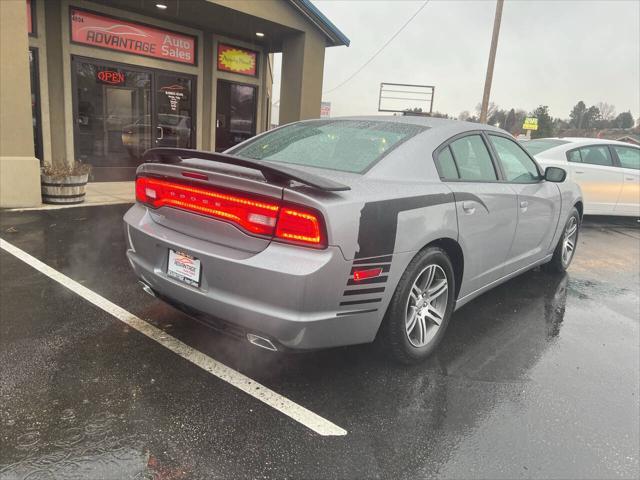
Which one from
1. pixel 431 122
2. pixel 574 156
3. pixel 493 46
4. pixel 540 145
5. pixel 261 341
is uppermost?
pixel 493 46

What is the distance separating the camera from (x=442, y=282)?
321 cm

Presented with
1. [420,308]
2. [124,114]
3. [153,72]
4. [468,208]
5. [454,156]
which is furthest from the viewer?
[153,72]

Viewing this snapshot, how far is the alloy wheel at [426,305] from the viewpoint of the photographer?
303 cm

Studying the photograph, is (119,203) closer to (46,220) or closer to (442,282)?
(46,220)

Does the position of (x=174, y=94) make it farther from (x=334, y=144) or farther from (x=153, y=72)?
(x=334, y=144)

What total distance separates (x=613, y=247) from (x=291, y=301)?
267 inches

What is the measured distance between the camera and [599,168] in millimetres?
8719

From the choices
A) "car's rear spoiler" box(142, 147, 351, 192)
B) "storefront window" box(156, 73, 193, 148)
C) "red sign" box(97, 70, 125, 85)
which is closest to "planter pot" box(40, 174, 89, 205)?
"red sign" box(97, 70, 125, 85)

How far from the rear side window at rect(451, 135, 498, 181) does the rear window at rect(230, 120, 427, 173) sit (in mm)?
334

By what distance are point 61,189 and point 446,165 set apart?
6365mm

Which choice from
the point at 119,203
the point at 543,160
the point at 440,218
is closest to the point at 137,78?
the point at 119,203

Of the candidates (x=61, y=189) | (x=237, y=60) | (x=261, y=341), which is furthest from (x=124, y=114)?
(x=261, y=341)

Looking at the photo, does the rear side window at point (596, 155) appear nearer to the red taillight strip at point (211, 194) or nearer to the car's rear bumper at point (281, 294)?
the car's rear bumper at point (281, 294)

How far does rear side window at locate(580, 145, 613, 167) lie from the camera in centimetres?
870
